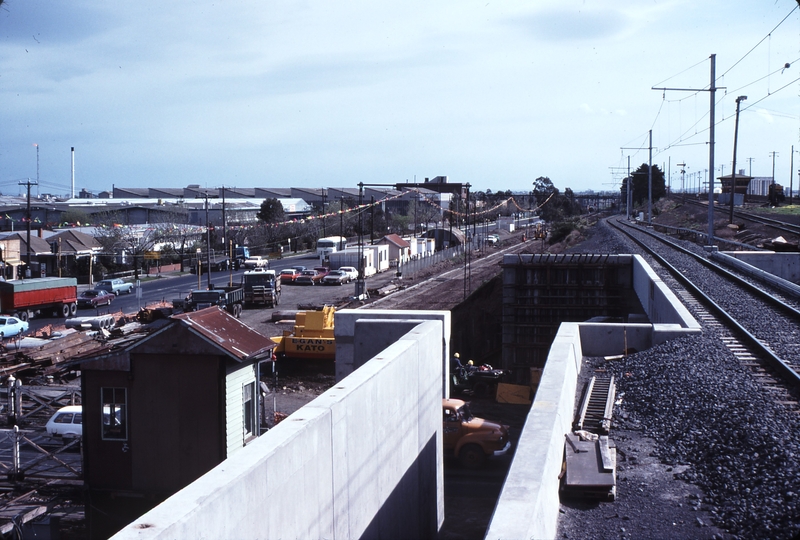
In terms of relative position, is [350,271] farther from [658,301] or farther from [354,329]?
[354,329]

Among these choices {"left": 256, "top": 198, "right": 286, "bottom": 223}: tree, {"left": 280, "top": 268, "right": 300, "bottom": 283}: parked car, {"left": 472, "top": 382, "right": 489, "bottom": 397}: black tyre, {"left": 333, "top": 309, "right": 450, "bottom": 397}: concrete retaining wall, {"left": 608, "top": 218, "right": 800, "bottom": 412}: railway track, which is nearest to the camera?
{"left": 608, "top": 218, "right": 800, "bottom": 412}: railway track

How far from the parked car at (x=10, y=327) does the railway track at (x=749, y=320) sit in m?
25.9

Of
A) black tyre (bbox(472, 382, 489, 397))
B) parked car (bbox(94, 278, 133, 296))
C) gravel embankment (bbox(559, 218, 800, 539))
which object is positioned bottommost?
black tyre (bbox(472, 382, 489, 397))

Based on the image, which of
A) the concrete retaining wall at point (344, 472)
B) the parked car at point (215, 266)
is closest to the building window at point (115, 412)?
the concrete retaining wall at point (344, 472)

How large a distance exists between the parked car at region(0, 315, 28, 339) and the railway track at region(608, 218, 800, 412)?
2589 centimetres

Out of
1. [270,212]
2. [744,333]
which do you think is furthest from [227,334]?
[270,212]

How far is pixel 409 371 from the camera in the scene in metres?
9.85

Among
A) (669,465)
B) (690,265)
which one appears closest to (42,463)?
(669,465)

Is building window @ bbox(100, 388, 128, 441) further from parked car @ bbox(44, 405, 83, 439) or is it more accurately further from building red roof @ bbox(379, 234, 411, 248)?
building red roof @ bbox(379, 234, 411, 248)

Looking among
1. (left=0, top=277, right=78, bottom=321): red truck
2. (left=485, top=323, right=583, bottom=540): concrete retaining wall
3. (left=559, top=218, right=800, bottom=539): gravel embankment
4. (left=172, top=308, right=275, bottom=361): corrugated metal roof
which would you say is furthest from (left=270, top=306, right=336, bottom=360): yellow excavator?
(left=485, top=323, right=583, bottom=540): concrete retaining wall

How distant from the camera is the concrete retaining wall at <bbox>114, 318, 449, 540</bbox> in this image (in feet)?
15.5

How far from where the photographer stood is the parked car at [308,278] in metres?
51.8

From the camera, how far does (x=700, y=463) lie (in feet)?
20.7

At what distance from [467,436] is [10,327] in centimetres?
2378
